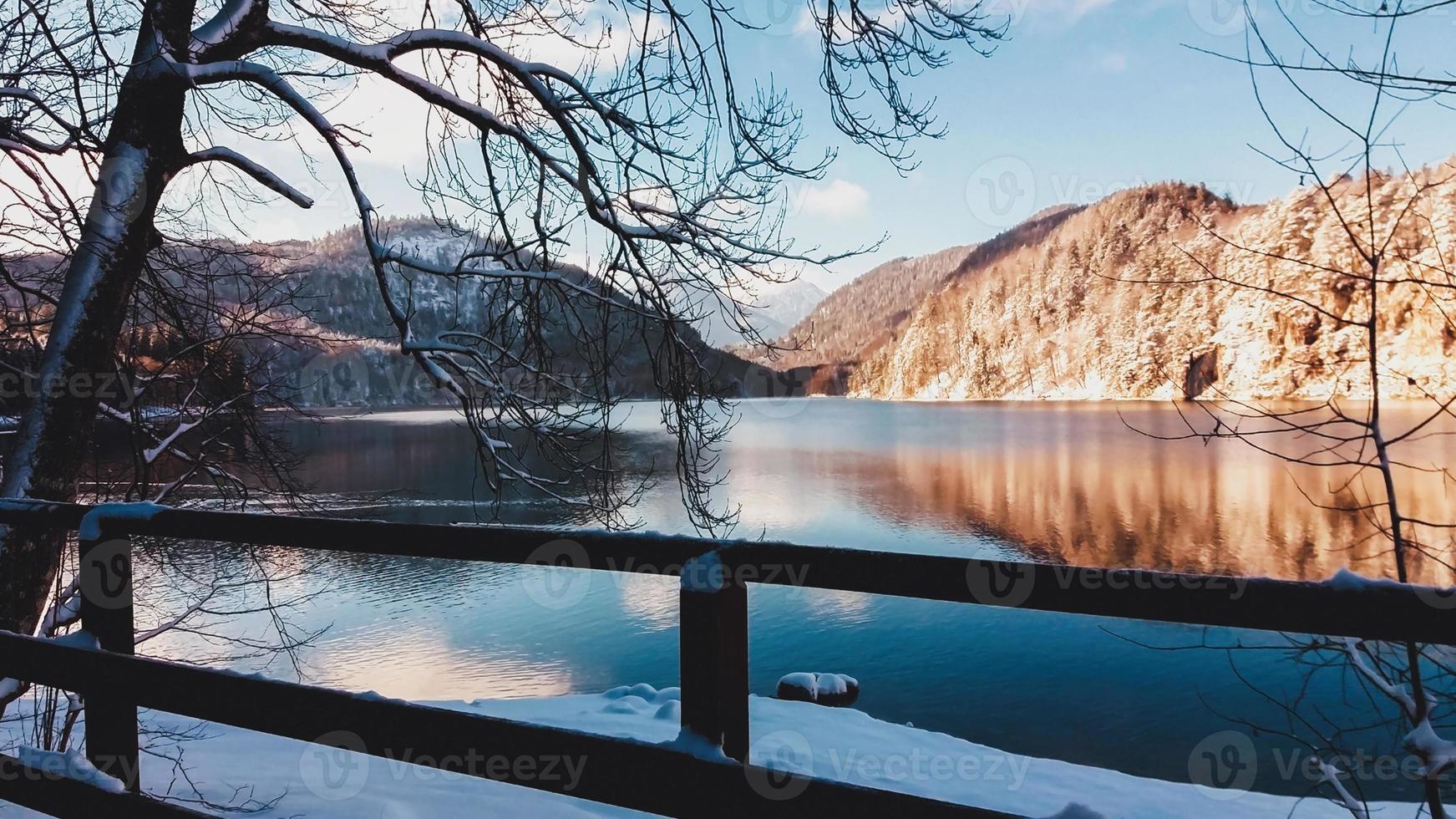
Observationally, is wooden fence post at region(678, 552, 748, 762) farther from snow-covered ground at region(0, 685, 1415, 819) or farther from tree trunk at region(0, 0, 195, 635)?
tree trunk at region(0, 0, 195, 635)

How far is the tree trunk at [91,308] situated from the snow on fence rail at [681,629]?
5.85 feet

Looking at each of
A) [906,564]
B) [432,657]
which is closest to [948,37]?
[906,564]

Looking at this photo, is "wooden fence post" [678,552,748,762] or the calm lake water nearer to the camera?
"wooden fence post" [678,552,748,762]

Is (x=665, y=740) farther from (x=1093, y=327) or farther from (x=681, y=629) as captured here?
(x=1093, y=327)

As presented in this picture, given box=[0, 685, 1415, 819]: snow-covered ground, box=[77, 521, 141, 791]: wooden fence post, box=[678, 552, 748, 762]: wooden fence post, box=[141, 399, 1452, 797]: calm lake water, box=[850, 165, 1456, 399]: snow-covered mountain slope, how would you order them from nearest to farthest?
box=[678, 552, 748, 762]: wooden fence post, box=[77, 521, 141, 791]: wooden fence post, box=[0, 685, 1415, 819]: snow-covered ground, box=[141, 399, 1452, 797]: calm lake water, box=[850, 165, 1456, 399]: snow-covered mountain slope

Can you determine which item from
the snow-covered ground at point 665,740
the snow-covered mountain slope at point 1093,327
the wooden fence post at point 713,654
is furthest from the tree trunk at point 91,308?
the snow-covered mountain slope at point 1093,327

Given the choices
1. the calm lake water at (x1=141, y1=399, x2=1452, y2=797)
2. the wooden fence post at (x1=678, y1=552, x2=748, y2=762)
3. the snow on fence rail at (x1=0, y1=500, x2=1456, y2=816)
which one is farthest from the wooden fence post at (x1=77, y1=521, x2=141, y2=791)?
the calm lake water at (x1=141, y1=399, x2=1452, y2=797)

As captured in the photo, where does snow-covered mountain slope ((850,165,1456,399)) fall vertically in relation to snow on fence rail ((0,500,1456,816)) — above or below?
above

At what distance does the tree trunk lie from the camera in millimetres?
3824

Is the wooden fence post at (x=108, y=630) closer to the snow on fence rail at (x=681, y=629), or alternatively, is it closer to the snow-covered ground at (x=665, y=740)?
the snow on fence rail at (x=681, y=629)

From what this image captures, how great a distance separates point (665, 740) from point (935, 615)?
55.0ft

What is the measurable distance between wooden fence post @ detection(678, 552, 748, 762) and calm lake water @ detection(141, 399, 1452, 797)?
179 centimetres

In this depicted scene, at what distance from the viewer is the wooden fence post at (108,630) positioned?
2381mm

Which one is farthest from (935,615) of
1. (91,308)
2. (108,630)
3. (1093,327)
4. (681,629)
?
(1093,327)
